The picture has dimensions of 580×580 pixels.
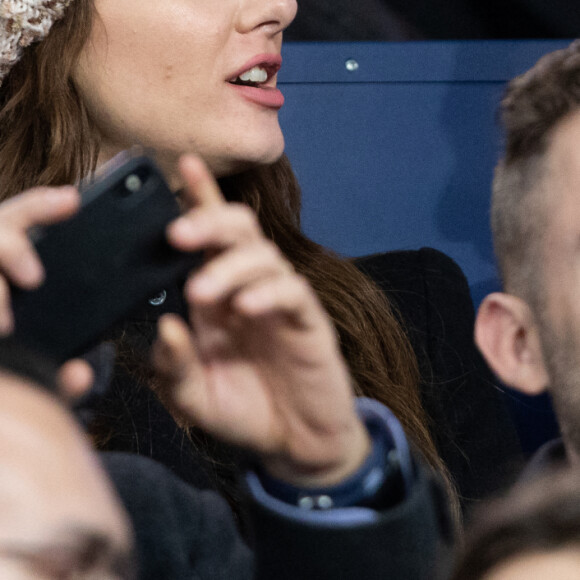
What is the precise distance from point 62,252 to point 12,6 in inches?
22.3

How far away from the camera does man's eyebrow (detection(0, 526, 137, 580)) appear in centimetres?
32

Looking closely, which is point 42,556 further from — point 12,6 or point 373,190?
point 373,190

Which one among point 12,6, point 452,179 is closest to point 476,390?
point 452,179

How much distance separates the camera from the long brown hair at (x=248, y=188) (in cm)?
101

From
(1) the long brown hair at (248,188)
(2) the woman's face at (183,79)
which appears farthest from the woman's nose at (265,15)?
(1) the long brown hair at (248,188)

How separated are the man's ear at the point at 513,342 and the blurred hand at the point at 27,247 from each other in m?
0.38

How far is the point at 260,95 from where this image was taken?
40.1 inches

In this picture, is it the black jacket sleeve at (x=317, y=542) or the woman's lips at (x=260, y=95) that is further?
the woman's lips at (x=260, y=95)

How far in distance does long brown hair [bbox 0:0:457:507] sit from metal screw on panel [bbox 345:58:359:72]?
23 cm

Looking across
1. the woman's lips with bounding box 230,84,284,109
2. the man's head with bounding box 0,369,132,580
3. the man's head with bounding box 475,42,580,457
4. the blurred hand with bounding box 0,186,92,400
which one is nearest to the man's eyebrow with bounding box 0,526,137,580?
the man's head with bounding box 0,369,132,580

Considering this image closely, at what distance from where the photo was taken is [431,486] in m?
0.57

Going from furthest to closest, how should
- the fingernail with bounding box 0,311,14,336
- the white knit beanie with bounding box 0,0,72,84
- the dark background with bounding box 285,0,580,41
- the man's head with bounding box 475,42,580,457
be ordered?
the dark background with bounding box 285,0,580,41 → the white knit beanie with bounding box 0,0,72,84 → the man's head with bounding box 475,42,580,457 → the fingernail with bounding box 0,311,14,336

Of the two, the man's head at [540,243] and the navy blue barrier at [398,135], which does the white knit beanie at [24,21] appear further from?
the man's head at [540,243]

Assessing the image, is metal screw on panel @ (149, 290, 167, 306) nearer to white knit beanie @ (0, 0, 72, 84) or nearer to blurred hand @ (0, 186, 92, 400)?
white knit beanie @ (0, 0, 72, 84)
